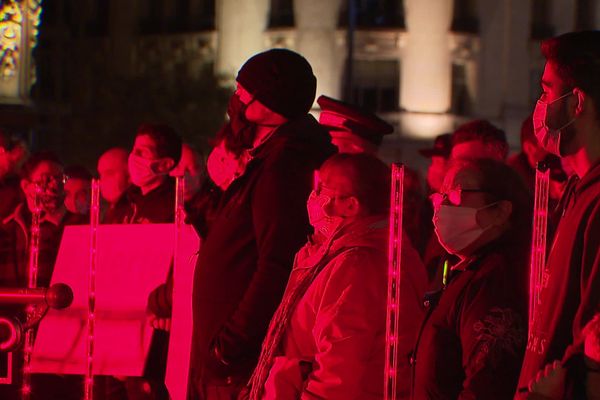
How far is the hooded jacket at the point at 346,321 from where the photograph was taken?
5.18m

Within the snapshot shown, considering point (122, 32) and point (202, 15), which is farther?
point (122, 32)

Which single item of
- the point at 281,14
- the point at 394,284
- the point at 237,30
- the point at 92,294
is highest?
the point at 281,14

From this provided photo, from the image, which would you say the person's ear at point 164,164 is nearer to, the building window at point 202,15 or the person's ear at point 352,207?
the person's ear at point 352,207

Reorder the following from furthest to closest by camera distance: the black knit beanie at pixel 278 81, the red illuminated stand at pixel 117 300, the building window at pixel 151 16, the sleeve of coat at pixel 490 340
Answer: the building window at pixel 151 16, the red illuminated stand at pixel 117 300, the black knit beanie at pixel 278 81, the sleeve of coat at pixel 490 340

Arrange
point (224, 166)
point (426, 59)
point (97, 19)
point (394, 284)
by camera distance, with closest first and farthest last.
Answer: point (394, 284) < point (224, 166) < point (426, 59) < point (97, 19)

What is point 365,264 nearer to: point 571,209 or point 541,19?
point 571,209

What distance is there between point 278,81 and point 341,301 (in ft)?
4.42

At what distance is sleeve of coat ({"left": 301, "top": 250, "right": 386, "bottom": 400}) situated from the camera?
5.16m

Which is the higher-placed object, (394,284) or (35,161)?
(35,161)

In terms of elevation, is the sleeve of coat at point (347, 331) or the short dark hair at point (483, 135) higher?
the short dark hair at point (483, 135)

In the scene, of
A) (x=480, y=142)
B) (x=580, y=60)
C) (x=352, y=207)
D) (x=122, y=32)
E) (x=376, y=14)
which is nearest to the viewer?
(x=580, y=60)

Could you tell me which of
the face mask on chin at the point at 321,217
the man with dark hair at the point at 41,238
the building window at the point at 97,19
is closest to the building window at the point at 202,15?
the building window at the point at 97,19

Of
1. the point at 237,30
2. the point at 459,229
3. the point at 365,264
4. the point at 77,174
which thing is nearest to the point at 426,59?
the point at 237,30

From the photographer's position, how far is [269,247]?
580 centimetres
